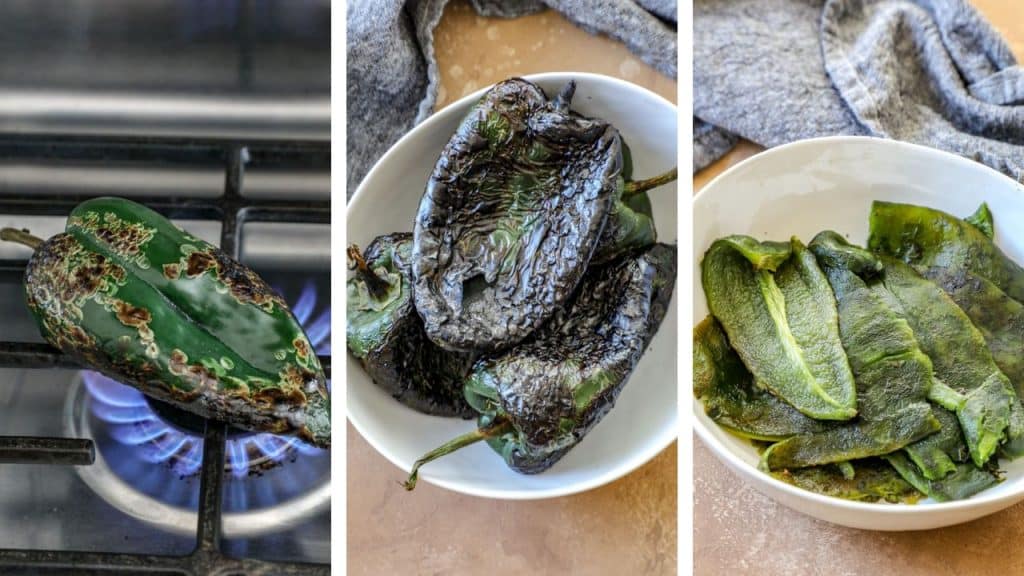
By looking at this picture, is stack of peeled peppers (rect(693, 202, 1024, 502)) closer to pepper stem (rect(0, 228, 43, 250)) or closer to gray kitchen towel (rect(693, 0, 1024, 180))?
gray kitchen towel (rect(693, 0, 1024, 180))

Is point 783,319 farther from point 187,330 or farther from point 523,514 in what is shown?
point 187,330

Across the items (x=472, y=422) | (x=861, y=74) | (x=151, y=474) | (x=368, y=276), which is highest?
(x=861, y=74)

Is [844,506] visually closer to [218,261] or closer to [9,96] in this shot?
[218,261]

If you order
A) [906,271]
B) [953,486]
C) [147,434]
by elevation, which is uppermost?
[906,271]

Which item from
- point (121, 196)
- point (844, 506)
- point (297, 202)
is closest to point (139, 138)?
point (121, 196)

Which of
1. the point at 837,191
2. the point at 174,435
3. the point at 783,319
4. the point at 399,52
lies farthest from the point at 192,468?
the point at 837,191

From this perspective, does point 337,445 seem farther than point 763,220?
No
